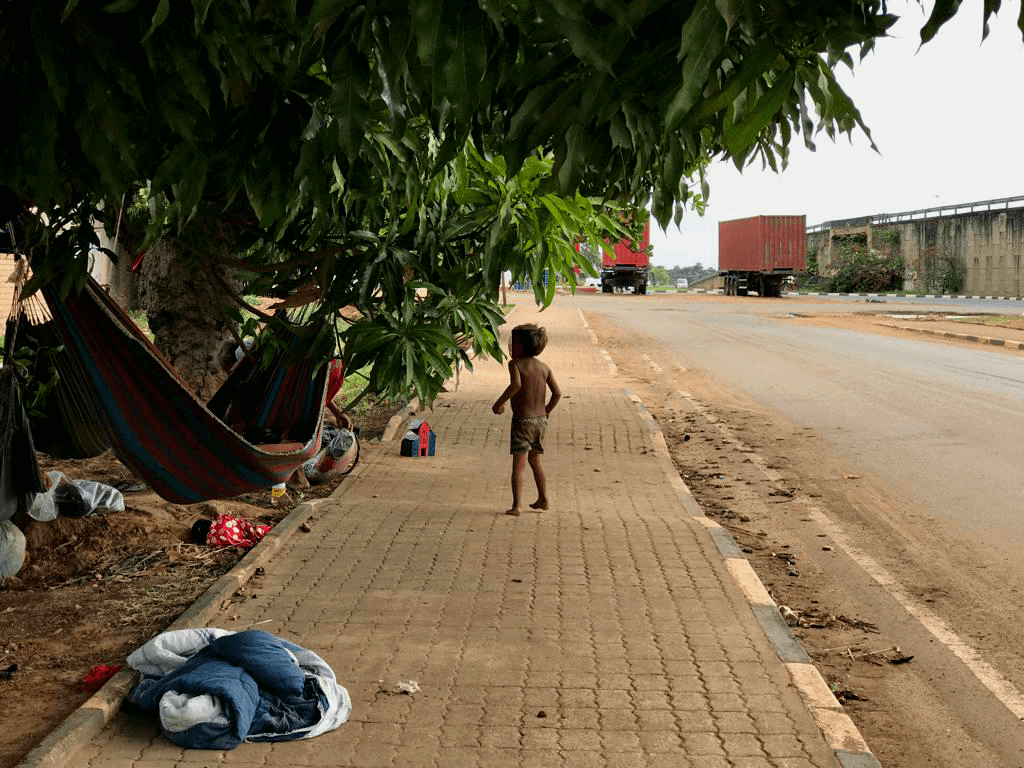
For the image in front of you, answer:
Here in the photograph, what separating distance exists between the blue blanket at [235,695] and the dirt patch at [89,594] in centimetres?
51

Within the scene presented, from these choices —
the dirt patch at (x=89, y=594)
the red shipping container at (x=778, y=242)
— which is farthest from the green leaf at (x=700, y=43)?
the red shipping container at (x=778, y=242)

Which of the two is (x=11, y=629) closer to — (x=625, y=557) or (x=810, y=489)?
(x=625, y=557)

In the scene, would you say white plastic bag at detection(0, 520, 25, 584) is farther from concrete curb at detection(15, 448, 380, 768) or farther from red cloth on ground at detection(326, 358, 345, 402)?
red cloth on ground at detection(326, 358, 345, 402)

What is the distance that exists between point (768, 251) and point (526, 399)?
157 ft

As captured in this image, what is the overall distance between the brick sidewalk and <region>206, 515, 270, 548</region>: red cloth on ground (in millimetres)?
350

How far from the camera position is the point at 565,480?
1009cm

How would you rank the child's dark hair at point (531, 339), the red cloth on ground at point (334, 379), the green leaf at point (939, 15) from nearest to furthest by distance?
the green leaf at point (939, 15), the child's dark hair at point (531, 339), the red cloth on ground at point (334, 379)

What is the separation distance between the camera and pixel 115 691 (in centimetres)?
462

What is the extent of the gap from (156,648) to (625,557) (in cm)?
323

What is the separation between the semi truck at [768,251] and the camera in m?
54.5

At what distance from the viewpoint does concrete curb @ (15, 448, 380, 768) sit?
4.00m

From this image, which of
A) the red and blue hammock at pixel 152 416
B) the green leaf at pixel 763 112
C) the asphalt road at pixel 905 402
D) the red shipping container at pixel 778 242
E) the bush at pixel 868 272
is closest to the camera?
the green leaf at pixel 763 112

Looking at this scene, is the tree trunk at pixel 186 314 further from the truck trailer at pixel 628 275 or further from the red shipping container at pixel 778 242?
the truck trailer at pixel 628 275

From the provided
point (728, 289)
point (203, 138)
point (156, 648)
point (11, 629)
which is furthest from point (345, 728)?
point (728, 289)
